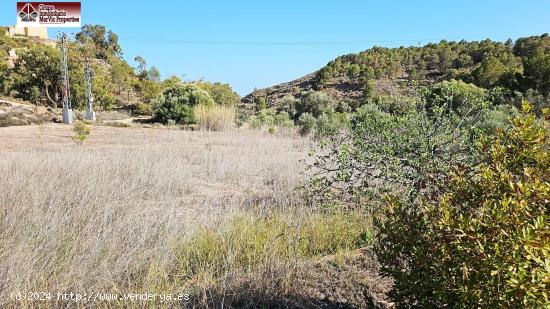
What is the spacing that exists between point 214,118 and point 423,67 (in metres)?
25.0

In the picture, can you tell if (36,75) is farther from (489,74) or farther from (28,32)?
(28,32)

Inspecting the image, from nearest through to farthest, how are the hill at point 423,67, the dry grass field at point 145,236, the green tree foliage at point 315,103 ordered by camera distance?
the dry grass field at point 145,236 < the green tree foliage at point 315,103 < the hill at point 423,67

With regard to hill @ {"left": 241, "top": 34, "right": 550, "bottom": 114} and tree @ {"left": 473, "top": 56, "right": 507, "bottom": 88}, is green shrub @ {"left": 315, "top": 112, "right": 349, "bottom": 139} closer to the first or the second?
hill @ {"left": 241, "top": 34, "right": 550, "bottom": 114}

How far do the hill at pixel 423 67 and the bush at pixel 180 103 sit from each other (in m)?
5.89

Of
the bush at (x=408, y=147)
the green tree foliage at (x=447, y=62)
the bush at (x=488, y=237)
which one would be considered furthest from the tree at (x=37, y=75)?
the bush at (x=488, y=237)

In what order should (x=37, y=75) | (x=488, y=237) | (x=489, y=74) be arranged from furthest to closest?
(x=37, y=75) < (x=489, y=74) < (x=488, y=237)

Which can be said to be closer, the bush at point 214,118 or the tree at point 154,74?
the bush at point 214,118

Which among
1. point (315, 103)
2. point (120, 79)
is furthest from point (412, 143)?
point (120, 79)

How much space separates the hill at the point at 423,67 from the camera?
23.8 m

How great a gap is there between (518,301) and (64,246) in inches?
108

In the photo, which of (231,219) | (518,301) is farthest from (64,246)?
(518,301)

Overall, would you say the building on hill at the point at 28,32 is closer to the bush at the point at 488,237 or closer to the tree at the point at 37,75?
the tree at the point at 37,75

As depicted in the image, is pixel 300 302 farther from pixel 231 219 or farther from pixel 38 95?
pixel 38 95

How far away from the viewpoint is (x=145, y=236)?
113 inches
